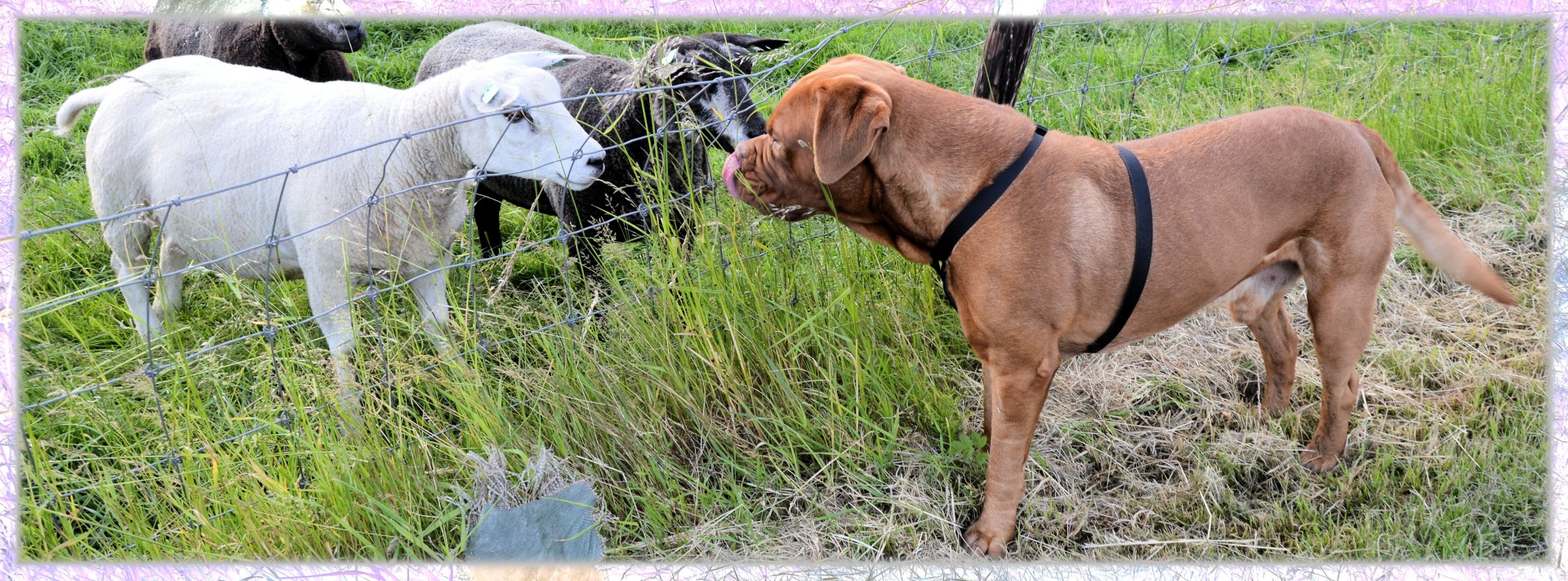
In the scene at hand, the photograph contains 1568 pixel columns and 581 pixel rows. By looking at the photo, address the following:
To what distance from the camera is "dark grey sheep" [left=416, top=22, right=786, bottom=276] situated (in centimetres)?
392

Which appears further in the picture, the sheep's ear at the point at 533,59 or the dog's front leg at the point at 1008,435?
the sheep's ear at the point at 533,59

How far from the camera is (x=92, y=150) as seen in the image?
4.04 metres

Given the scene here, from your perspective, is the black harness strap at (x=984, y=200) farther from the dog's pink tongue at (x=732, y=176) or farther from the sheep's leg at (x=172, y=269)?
the sheep's leg at (x=172, y=269)

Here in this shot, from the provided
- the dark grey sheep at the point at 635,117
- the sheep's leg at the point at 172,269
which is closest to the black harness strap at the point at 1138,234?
the dark grey sheep at the point at 635,117

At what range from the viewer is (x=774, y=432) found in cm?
333

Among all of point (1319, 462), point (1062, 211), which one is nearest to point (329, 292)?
point (1062, 211)

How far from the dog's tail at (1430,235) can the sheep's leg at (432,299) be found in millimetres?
3049

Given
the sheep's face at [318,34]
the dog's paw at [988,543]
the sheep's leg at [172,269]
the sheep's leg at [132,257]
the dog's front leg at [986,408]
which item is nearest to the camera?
the dog's paw at [988,543]

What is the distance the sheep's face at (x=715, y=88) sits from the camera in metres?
4.00

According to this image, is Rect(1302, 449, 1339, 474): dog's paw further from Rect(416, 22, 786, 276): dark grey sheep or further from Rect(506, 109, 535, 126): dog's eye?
Rect(506, 109, 535, 126): dog's eye

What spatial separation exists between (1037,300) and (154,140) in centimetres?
340

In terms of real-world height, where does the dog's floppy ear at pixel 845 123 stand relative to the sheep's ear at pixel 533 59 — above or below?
above

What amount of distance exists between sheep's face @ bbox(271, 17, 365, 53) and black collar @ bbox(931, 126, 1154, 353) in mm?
3641

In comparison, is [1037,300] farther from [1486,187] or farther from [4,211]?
[4,211]
